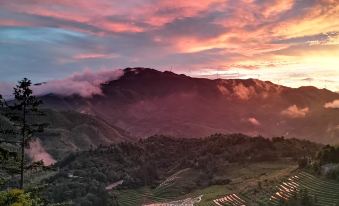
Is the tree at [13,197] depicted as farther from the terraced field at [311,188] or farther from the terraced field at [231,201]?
the terraced field at [231,201]

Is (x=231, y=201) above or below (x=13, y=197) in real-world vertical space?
below

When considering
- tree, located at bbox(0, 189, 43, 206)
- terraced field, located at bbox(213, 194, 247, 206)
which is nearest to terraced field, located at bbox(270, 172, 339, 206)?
terraced field, located at bbox(213, 194, 247, 206)

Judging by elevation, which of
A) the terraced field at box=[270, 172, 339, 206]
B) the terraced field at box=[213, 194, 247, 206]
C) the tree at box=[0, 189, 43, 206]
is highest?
the tree at box=[0, 189, 43, 206]

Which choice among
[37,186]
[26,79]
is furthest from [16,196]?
[26,79]

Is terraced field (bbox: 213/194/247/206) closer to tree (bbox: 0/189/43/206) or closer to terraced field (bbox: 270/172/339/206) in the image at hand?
terraced field (bbox: 270/172/339/206)

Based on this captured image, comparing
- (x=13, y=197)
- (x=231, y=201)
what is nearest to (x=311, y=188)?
(x=231, y=201)

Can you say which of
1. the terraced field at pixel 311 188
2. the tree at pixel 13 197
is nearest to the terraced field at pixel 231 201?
the terraced field at pixel 311 188

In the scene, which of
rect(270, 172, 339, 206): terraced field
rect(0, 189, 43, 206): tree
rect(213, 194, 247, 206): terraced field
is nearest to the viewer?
rect(0, 189, 43, 206): tree

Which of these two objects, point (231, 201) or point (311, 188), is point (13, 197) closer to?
point (311, 188)
